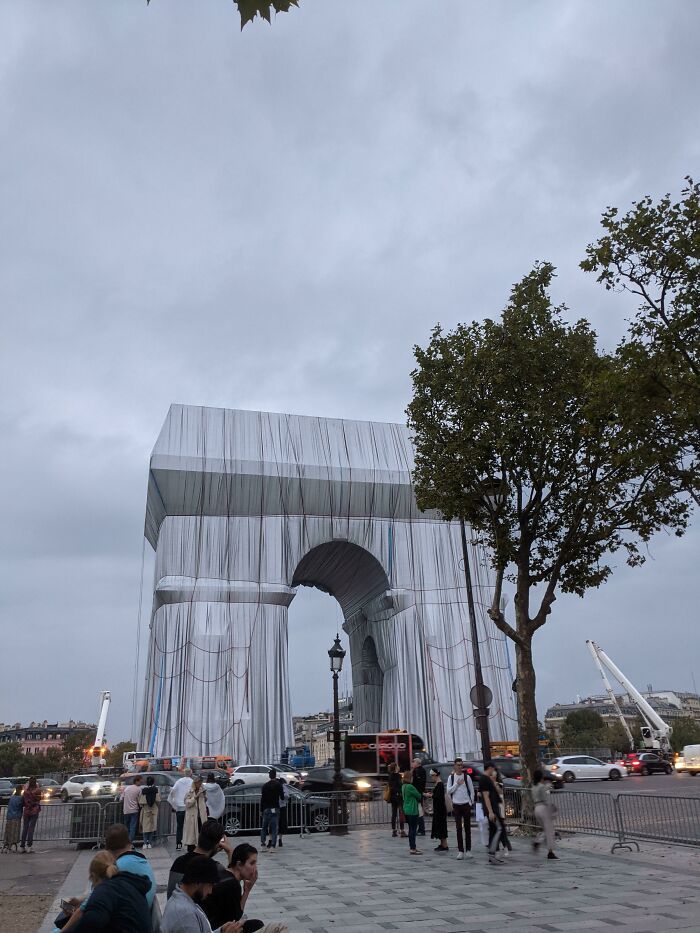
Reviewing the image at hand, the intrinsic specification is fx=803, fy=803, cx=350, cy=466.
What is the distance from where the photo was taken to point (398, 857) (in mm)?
13500

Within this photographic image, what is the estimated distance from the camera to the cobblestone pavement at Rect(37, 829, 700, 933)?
8102mm

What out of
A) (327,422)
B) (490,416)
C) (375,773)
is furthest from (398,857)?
(327,422)

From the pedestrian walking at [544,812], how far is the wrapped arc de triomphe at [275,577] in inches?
1089

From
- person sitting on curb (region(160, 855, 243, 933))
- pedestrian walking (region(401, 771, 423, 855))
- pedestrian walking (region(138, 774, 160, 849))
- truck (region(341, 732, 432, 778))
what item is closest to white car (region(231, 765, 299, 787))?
truck (region(341, 732, 432, 778))

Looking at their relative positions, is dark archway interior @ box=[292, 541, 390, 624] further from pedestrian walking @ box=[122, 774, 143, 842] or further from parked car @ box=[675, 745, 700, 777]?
pedestrian walking @ box=[122, 774, 143, 842]

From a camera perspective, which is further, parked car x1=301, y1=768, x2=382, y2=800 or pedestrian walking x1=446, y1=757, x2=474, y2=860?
parked car x1=301, y1=768, x2=382, y2=800

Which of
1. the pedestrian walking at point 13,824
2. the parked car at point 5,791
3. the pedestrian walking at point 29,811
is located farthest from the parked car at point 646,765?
the pedestrian walking at point 13,824

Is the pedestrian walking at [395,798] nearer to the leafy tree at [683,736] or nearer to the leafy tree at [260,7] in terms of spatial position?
the leafy tree at [260,7]

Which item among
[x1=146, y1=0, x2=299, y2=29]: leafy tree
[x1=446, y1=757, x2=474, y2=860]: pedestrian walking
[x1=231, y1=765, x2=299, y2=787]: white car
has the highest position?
[x1=146, y1=0, x2=299, y2=29]: leafy tree

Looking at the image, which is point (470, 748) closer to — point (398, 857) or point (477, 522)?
point (477, 522)

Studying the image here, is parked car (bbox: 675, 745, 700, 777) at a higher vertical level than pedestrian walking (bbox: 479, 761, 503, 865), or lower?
higher

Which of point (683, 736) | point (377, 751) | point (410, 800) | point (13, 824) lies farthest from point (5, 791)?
point (683, 736)

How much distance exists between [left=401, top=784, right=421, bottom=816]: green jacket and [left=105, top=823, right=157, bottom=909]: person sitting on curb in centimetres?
961

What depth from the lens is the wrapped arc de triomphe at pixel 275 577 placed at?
1554 inches
